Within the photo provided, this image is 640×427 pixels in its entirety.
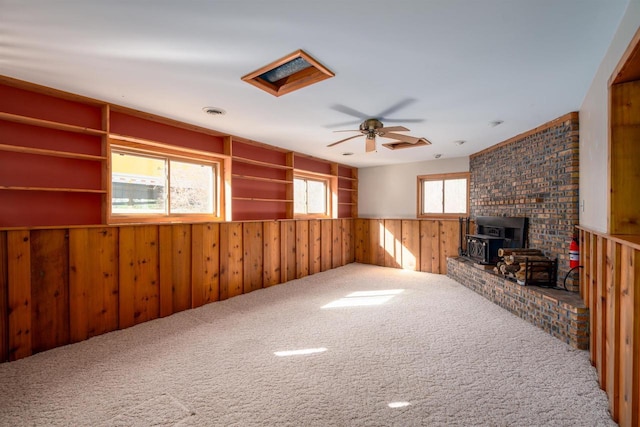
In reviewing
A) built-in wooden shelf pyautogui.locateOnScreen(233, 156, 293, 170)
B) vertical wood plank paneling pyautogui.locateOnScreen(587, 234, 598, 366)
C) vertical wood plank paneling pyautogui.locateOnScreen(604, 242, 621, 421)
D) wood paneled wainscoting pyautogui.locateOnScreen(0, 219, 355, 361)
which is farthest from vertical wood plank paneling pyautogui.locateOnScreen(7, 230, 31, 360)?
vertical wood plank paneling pyautogui.locateOnScreen(587, 234, 598, 366)

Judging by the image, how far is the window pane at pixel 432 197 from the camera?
638cm

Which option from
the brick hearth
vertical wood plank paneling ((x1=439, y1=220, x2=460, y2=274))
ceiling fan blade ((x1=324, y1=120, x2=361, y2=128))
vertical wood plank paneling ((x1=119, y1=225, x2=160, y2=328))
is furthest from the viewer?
vertical wood plank paneling ((x1=439, y1=220, x2=460, y2=274))

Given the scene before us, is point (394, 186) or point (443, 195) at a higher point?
point (394, 186)

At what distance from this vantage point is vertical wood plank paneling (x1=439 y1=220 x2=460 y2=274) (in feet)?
18.9

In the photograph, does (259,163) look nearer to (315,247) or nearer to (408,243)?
(315,247)

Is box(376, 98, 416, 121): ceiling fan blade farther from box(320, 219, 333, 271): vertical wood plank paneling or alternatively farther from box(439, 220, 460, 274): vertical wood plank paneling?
box(439, 220, 460, 274): vertical wood plank paneling


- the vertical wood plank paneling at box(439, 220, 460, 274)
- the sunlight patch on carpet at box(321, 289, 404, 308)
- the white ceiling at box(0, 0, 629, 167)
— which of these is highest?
the white ceiling at box(0, 0, 629, 167)

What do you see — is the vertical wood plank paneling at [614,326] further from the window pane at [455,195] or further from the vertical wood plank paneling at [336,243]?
the vertical wood plank paneling at [336,243]

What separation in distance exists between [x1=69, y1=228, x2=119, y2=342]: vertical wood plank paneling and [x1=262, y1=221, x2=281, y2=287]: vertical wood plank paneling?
7.13ft

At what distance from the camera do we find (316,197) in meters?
6.69

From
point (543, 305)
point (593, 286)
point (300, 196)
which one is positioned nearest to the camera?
point (593, 286)

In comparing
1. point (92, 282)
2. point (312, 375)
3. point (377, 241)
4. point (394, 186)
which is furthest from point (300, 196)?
point (312, 375)

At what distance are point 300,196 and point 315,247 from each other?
1.14 m

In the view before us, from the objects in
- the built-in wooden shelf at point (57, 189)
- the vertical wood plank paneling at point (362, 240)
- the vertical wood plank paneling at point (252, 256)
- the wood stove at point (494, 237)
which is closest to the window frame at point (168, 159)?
the built-in wooden shelf at point (57, 189)
